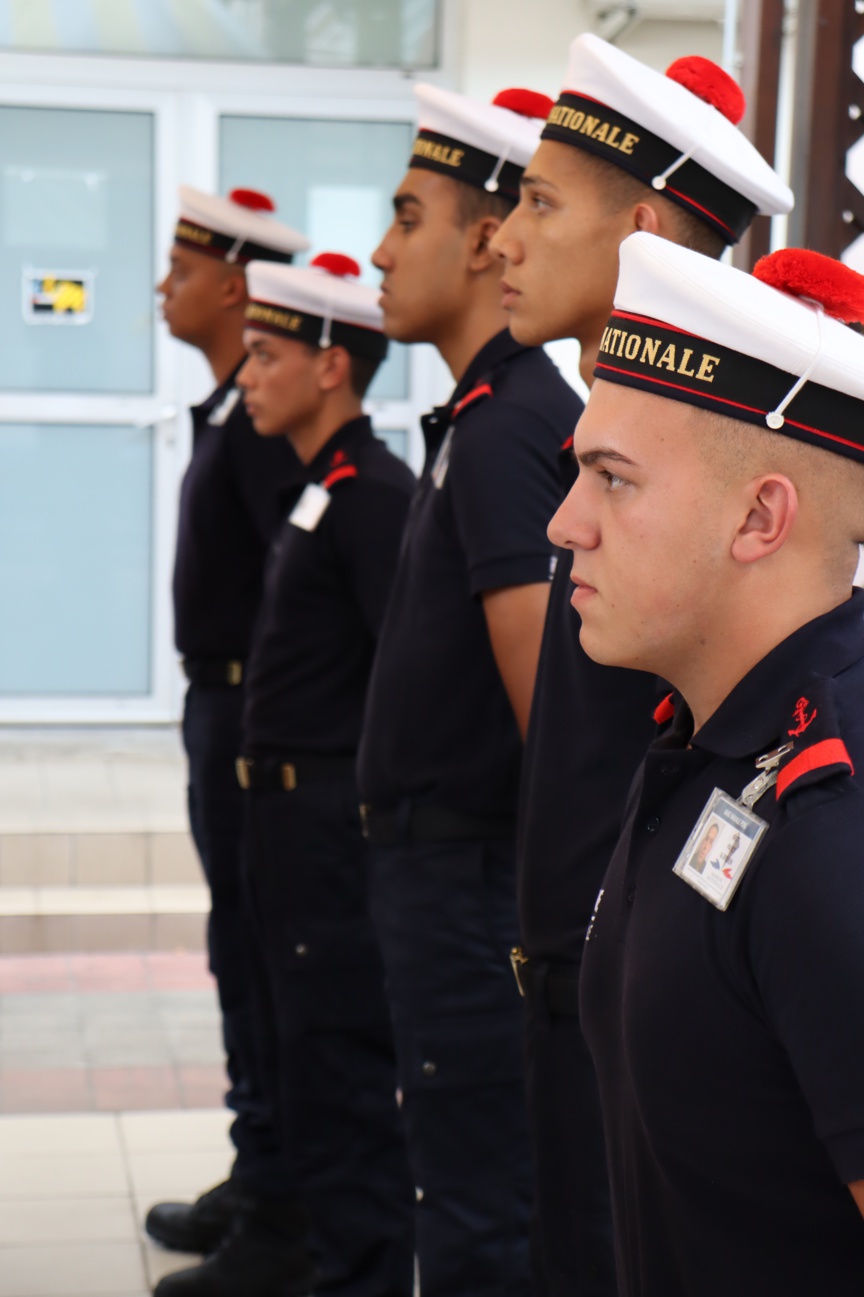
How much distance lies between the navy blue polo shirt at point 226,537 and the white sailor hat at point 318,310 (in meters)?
0.29

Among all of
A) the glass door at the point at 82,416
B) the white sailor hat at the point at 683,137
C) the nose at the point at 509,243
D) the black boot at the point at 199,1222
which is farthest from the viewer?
the glass door at the point at 82,416

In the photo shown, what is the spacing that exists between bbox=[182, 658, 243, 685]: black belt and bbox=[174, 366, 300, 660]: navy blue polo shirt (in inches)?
0.5

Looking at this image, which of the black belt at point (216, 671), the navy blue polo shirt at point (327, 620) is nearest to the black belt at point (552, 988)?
the navy blue polo shirt at point (327, 620)

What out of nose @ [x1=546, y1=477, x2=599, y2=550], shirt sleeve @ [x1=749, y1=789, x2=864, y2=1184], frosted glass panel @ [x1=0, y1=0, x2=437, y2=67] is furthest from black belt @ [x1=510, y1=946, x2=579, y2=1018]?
frosted glass panel @ [x1=0, y1=0, x2=437, y2=67]

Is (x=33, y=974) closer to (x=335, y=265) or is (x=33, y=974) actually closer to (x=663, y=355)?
(x=335, y=265)

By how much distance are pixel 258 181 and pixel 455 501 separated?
5.04 metres

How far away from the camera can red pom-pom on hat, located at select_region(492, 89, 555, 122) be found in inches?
93.0

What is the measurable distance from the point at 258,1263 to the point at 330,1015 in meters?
0.48

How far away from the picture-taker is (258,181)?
670 cm

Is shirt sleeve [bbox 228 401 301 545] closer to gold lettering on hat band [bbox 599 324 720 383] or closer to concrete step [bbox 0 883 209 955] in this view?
gold lettering on hat band [bbox 599 324 720 383]

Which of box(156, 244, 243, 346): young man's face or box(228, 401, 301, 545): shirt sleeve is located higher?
box(156, 244, 243, 346): young man's face

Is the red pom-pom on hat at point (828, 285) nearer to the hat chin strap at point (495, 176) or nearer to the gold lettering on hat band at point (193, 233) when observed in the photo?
the hat chin strap at point (495, 176)

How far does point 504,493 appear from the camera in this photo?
1.98 m

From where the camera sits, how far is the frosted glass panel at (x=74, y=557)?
6.77m
